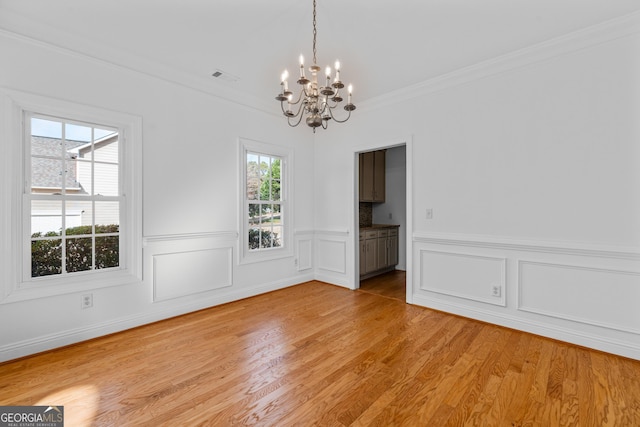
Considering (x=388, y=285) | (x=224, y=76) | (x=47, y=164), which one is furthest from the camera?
(x=388, y=285)

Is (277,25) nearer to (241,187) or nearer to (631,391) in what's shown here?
(241,187)

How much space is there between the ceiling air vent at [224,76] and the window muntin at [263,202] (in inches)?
37.1

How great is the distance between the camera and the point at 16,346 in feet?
7.91

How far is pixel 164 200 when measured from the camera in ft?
10.7

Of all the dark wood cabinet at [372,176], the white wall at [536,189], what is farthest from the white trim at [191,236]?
the dark wood cabinet at [372,176]

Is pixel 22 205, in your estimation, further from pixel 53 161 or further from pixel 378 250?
pixel 378 250

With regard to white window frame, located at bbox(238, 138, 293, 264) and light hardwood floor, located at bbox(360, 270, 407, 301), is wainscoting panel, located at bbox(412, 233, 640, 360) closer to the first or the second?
light hardwood floor, located at bbox(360, 270, 407, 301)

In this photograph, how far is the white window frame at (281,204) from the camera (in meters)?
3.96

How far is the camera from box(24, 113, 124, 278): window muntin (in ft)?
8.42

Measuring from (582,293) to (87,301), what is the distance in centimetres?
454

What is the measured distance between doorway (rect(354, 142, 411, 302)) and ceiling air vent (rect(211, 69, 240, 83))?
1.93m

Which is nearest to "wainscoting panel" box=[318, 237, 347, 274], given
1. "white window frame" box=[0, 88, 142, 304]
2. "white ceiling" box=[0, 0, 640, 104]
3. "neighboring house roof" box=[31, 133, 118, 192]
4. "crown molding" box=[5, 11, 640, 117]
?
"crown molding" box=[5, 11, 640, 117]

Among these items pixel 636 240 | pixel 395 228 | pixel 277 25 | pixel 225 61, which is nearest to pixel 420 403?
pixel 636 240

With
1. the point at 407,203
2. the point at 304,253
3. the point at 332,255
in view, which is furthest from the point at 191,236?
the point at 407,203
